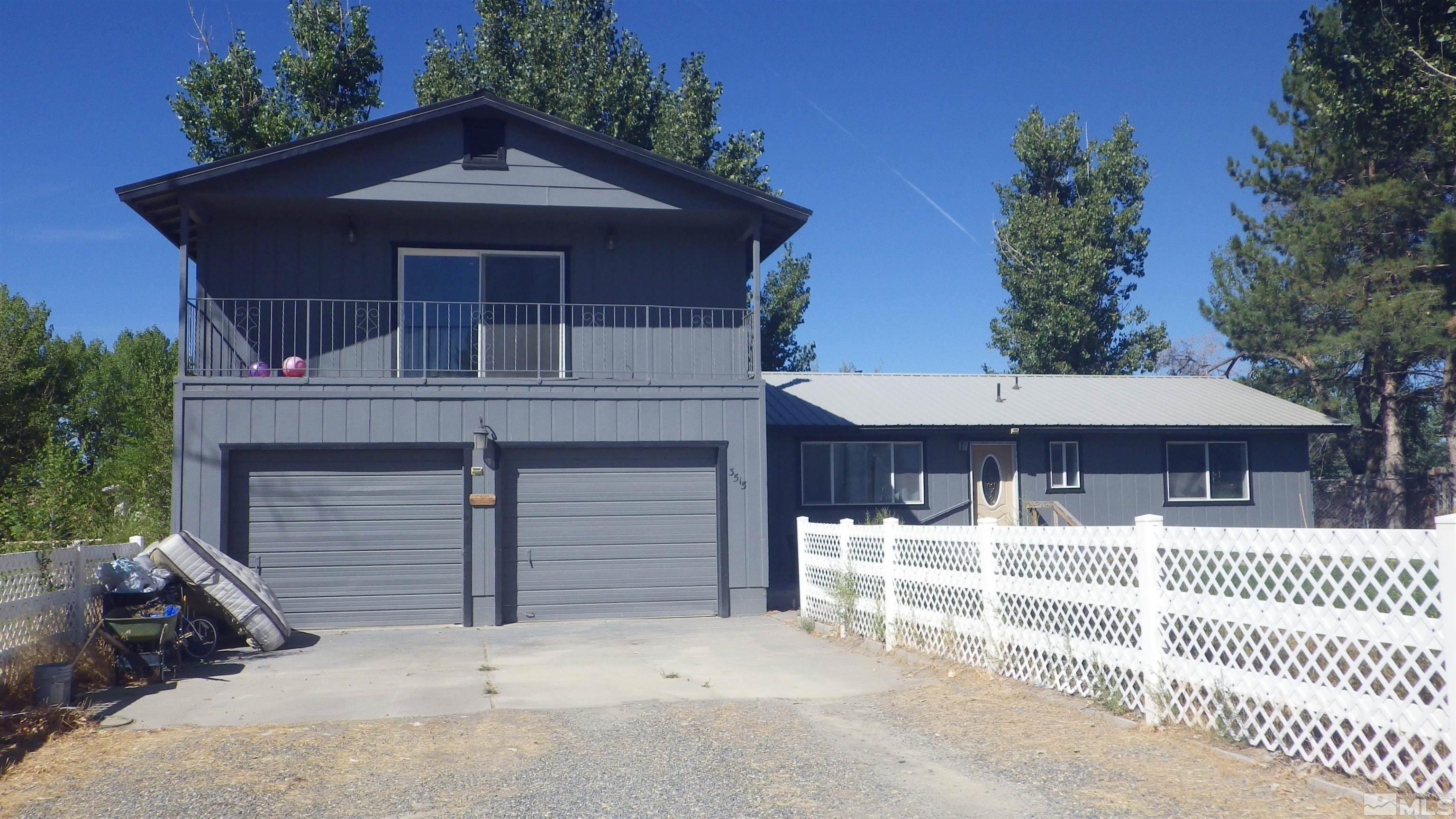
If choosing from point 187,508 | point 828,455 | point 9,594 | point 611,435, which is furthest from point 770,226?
point 9,594

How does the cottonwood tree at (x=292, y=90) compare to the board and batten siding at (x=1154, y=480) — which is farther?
the cottonwood tree at (x=292, y=90)

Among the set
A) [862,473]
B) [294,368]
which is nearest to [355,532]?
[294,368]

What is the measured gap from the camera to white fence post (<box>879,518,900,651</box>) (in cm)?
984

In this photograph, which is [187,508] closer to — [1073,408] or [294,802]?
[294,802]

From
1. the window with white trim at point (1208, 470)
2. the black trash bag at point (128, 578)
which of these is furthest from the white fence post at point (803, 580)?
the window with white trim at point (1208, 470)

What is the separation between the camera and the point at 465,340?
13148 mm

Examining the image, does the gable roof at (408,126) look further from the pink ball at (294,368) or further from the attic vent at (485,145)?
the pink ball at (294,368)

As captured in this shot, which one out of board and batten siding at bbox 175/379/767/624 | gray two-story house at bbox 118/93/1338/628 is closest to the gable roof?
gray two-story house at bbox 118/93/1338/628

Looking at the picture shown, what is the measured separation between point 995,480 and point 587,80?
1577 cm

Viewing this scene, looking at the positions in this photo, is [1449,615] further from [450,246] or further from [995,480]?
[995,480]

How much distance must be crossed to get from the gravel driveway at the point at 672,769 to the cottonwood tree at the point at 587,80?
856 inches

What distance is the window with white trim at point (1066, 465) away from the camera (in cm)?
1828

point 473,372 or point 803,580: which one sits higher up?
point 473,372

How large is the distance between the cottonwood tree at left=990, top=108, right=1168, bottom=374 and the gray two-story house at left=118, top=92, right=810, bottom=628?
1936cm
